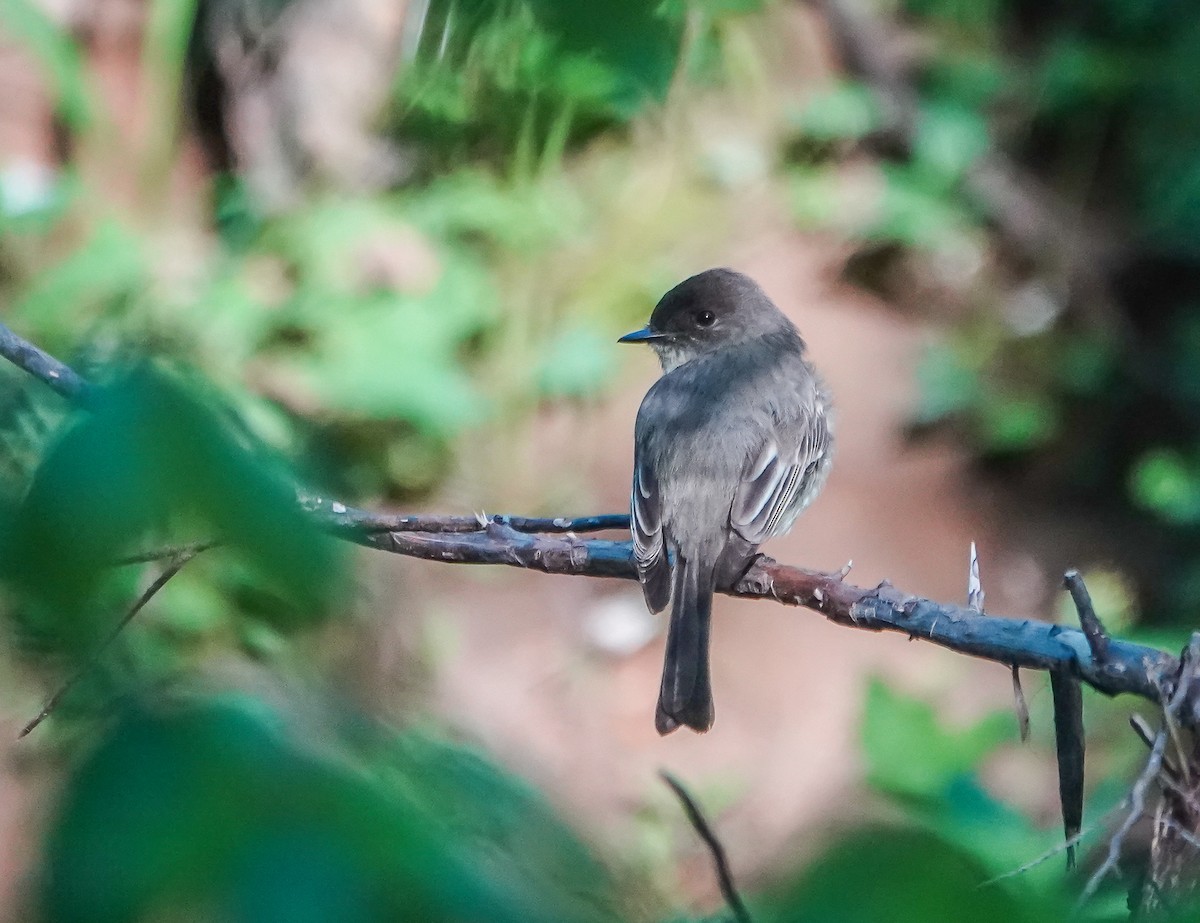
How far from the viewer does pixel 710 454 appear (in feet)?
12.9

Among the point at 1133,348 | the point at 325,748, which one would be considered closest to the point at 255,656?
the point at 325,748

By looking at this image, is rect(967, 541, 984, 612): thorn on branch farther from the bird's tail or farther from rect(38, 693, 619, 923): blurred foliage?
rect(38, 693, 619, 923): blurred foliage

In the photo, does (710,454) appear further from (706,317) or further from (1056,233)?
(1056,233)

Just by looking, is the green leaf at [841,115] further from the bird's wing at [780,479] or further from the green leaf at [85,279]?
the bird's wing at [780,479]

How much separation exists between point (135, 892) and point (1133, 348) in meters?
7.90

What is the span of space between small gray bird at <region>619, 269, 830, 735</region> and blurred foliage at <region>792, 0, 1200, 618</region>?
3.12 m

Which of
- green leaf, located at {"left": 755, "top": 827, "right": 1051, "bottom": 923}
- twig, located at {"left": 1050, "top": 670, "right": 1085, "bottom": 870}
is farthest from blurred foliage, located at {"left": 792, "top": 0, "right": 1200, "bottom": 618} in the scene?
green leaf, located at {"left": 755, "top": 827, "right": 1051, "bottom": 923}

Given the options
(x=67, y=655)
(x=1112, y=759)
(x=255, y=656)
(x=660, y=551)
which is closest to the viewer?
(x=67, y=655)

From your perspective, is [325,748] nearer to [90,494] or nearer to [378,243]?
[90,494]

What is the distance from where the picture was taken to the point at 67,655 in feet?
2.57

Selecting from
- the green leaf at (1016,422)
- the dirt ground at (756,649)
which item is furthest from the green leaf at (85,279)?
the green leaf at (1016,422)

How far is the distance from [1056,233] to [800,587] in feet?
20.4

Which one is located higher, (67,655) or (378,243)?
(378,243)

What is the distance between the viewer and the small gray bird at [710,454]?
140 inches
